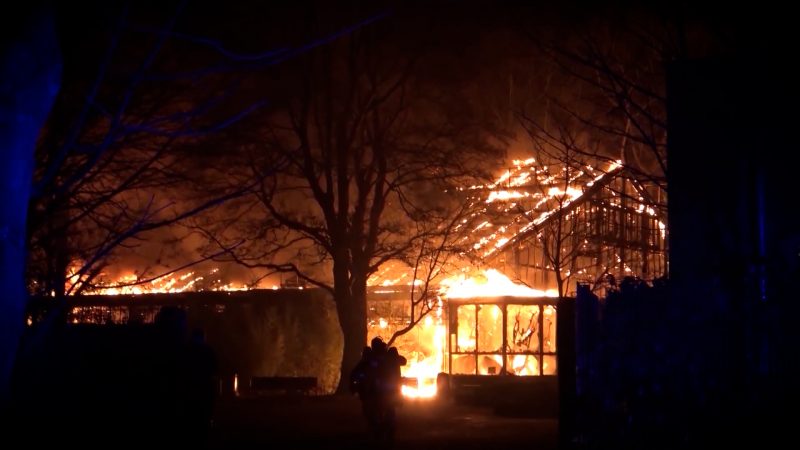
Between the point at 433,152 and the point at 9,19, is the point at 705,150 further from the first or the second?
the point at 433,152

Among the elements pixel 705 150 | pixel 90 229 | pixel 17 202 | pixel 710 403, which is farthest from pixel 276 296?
pixel 17 202

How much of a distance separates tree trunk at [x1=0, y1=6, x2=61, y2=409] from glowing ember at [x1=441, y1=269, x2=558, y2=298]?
2525cm

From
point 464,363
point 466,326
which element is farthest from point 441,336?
point 464,363

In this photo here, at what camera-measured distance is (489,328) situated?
29.4 m

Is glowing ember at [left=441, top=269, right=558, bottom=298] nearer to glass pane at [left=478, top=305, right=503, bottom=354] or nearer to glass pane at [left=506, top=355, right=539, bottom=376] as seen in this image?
glass pane at [left=478, top=305, right=503, bottom=354]

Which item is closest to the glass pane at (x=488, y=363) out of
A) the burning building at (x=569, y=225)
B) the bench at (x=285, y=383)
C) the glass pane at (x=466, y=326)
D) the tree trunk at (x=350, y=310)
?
the glass pane at (x=466, y=326)

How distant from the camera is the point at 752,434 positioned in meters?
8.93

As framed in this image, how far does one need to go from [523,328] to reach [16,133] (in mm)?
24258

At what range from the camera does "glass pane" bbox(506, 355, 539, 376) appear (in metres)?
28.5

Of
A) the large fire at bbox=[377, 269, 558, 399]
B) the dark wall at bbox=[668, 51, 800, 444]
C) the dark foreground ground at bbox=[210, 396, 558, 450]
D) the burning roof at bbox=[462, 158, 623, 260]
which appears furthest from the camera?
the burning roof at bbox=[462, 158, 623, 260]

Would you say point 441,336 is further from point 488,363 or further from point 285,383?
point 285,383

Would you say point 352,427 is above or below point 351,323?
below

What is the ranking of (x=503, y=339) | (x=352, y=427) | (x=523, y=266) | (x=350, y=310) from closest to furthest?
(x=352, y=427), (x=503, y=339), (x=350, y=310), (x=523, y=266)

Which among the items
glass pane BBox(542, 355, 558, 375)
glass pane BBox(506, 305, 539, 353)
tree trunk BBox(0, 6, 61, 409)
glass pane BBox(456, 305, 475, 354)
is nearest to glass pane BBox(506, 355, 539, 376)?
glass pane BBox(506, 305, 539, 353)
